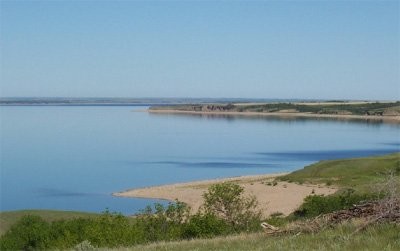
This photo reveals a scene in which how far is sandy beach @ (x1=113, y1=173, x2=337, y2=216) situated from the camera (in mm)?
58453

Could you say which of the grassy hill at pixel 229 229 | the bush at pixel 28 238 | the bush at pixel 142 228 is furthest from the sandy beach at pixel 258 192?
the bush at pixel 28 238

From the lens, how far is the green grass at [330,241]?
32.3 ft

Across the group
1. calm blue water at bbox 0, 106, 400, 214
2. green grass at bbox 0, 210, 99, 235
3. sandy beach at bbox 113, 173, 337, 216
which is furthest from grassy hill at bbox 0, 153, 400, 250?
calm blue water at bbox 0, 106, 400, 214

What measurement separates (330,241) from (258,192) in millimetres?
55446

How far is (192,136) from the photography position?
155375 millimetres

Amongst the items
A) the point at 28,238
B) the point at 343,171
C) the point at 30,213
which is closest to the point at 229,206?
the point at 28,238

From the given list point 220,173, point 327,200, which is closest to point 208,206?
point 327,200

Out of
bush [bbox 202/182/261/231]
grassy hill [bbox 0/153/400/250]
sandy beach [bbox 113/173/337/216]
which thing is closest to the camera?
grassy hill [bbox 0/153/400/250]

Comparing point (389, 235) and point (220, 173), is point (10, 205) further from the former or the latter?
point (389, 235)

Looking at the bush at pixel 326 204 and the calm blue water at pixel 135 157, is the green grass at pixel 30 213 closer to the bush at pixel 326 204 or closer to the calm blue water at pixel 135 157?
the calm blue water at pixel 135 157

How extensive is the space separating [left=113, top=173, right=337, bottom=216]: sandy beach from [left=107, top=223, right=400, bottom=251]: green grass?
4328cm

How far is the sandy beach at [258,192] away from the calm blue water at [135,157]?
3.85m

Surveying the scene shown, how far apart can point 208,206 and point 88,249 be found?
2243cm

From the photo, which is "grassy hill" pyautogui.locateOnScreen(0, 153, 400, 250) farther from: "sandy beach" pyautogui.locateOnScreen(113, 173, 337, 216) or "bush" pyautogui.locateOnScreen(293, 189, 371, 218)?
"sandy beach" pyautogui.locateOnScreen(113, 173, 337, 216)
